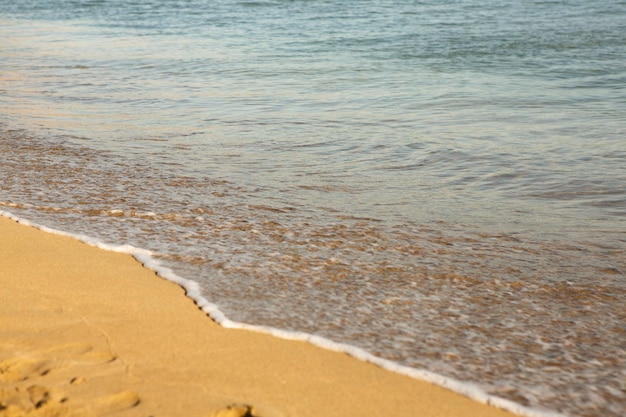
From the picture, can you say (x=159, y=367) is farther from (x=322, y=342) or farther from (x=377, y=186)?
(x=377, y=186)

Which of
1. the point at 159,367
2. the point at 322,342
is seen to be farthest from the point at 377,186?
the point at 159,367

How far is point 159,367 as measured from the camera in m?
2.83

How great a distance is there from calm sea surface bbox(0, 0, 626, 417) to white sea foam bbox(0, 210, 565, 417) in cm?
5

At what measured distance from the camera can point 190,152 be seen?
22.7 feet

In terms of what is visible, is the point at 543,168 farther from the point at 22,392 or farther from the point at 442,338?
the point at 22,392

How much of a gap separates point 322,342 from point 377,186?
2.85m

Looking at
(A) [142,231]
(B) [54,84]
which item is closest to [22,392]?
(A) [142,231]

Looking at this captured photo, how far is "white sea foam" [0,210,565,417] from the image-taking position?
271 centimetres

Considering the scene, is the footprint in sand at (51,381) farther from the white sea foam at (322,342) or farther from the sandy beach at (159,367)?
the white sea foam at (322,342)

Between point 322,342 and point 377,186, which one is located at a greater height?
point 322,342

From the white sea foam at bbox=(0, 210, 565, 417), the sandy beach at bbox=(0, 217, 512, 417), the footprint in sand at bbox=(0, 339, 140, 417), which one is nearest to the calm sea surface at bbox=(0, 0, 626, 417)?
the white sea foam at bbox=(0, 210, 565, 417)

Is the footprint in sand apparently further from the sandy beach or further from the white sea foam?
the white sea foam

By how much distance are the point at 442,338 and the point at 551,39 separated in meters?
12.1

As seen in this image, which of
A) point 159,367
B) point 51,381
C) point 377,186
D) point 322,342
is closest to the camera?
point 51,381
